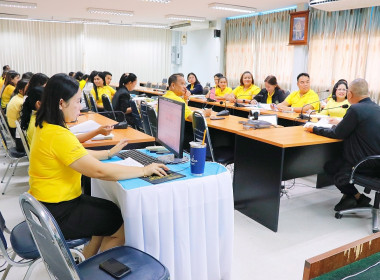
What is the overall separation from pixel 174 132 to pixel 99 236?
707mm

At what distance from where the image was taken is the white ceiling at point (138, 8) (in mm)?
7219

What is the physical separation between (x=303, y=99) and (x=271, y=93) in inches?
33.0

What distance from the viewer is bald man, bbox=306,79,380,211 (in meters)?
2.87

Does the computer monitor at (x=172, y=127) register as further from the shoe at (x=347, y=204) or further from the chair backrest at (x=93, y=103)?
the chair backrest at (x=93, y=103)

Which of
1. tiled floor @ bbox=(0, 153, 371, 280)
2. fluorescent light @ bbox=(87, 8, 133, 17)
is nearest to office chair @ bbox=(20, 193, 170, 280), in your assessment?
tiled floor @ bbox=(0, 153, 371, 280)

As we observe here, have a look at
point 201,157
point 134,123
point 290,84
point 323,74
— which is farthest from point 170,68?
point 201,157

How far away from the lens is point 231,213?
6.33 ft

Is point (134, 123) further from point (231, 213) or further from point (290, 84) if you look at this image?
point (290, 84)

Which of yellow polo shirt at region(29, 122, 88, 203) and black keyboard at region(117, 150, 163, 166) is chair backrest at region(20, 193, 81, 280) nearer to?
yellow polo shirt at region(29, 122, 88, 203)

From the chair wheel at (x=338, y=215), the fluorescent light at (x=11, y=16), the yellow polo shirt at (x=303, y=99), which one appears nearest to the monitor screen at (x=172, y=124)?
the chair wheel at (x=338, y=215)

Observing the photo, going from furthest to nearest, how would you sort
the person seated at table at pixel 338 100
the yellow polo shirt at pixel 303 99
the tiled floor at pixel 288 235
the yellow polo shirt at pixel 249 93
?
1. the yellow polo shirt at pixel 249 93
2. the yellow polo shirt at pixel 303 99
3. the person seated at table at pixel 338 100
4. the tiled floor at pixel 288 235

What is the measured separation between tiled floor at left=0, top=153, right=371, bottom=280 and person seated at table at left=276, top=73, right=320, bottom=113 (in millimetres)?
1450

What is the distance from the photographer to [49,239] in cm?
119

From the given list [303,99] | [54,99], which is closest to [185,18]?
[303,99]
